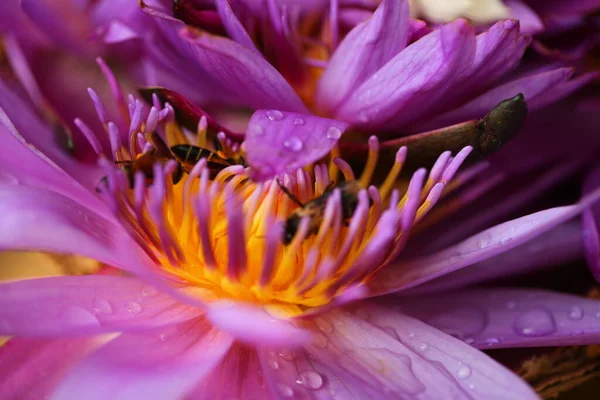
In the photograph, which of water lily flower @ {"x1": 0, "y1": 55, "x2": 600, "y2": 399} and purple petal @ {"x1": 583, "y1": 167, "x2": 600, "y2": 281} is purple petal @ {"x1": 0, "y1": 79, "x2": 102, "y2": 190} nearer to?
water lily flower @ {"x1": 0, "y1": 55, "x2": 600, "y2": 399}

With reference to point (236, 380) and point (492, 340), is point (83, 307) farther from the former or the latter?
point (492, 340)

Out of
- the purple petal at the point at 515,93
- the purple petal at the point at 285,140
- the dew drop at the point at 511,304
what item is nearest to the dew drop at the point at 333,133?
the purple petal at the point at 285,140

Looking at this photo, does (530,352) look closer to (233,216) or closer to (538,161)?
(538,161)

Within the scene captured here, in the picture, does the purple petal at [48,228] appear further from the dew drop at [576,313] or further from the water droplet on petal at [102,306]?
the dew drop at [576,313]

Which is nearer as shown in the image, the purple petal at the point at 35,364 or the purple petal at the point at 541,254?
the purple petal at the point at 35,364

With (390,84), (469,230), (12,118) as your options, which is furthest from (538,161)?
(12,118)

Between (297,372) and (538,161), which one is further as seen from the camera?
(538,161)

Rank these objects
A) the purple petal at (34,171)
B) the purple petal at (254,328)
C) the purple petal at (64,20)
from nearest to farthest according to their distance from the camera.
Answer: the purple petal at (254,328) → the purple petal at (34,171) → the purple petal at (64,20)
